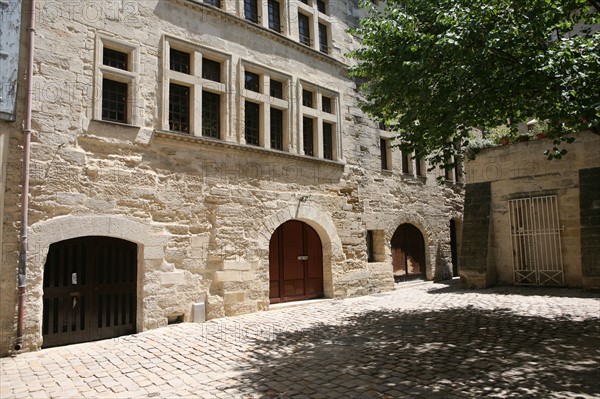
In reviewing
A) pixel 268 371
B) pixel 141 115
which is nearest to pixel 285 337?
pixel 268 371

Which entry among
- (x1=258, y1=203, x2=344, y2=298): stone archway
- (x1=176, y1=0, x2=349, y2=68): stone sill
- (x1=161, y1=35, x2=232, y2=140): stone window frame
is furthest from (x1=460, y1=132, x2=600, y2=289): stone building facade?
(x1=161, y1=35, x2=232, y2=140): stone window frame

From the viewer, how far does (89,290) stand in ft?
21.4

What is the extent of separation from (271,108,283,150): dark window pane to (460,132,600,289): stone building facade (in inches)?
243

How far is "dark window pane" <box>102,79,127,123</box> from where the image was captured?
22.9 ft

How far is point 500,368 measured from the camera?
450 centimetres

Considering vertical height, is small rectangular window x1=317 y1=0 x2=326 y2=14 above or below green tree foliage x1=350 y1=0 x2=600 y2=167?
above

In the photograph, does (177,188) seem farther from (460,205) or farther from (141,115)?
(460,205)

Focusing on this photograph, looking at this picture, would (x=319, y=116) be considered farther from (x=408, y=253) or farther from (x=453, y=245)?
(x=453, y=245)

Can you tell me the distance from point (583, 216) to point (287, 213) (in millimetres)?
7124

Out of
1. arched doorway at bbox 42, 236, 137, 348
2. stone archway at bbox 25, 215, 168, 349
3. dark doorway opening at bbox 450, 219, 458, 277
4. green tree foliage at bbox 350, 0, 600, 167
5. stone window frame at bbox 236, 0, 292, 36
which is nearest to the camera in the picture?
green tree foliage at bbox 350, 0, 600, 167

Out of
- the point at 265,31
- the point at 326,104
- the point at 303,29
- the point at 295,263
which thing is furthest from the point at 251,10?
the point at 295,263

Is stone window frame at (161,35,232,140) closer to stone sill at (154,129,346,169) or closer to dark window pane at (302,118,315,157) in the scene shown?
stone sill at (154,129,346,169)

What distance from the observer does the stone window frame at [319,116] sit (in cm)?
980

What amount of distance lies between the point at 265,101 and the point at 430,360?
20.9 ft
